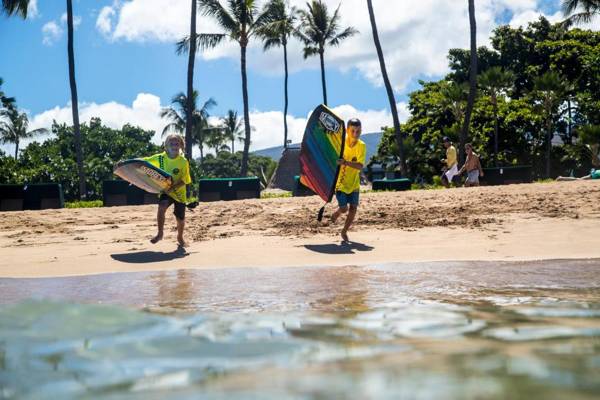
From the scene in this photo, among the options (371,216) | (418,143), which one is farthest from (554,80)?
(371,216)

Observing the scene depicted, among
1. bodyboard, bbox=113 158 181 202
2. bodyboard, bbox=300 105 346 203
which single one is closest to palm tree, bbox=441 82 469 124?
bodyboard, bbox=300 105 346 203

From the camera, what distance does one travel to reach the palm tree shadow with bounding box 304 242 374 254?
721cm

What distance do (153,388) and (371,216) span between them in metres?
8.50

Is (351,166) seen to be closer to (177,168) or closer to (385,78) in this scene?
(177,168)

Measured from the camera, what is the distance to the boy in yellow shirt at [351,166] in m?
7.73

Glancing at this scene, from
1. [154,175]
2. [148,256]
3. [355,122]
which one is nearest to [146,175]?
[154,175]

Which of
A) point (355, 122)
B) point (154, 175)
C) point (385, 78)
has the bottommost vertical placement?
point (154, 175)

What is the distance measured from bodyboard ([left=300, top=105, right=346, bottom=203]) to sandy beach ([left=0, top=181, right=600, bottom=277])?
0.73 meters

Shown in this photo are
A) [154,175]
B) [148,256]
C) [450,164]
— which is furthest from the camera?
[450,164]

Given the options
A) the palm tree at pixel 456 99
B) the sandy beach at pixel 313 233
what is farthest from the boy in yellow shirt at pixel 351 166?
the palm tree at pixel 456 99

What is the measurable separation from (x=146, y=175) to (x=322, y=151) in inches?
92.3

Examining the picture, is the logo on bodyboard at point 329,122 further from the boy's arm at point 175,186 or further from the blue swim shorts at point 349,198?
the boy's arm at point 175,186

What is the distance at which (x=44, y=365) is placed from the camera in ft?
8.51

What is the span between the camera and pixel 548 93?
31.2 m
